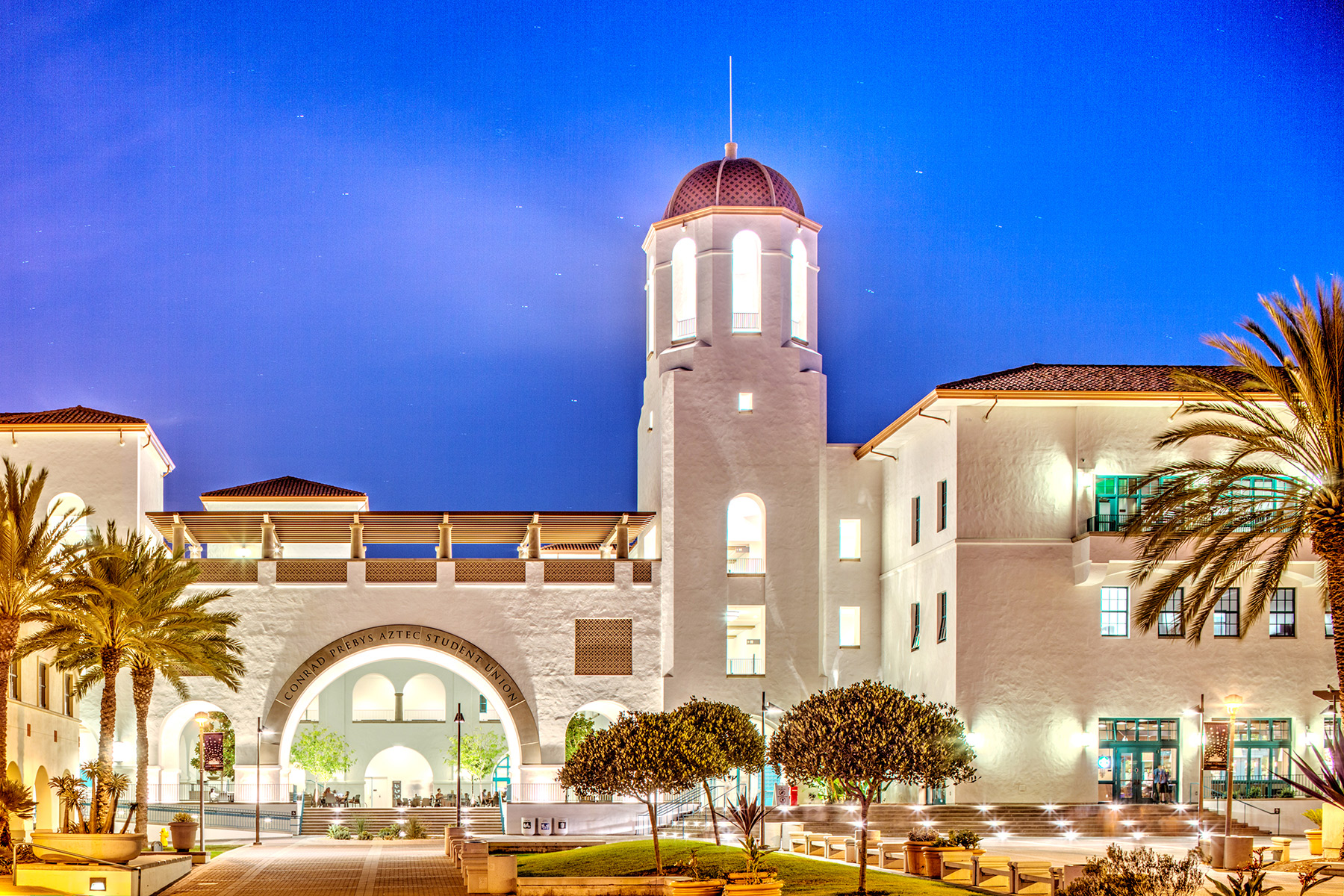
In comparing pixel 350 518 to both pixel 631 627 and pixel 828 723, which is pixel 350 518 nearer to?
pixel 631 627

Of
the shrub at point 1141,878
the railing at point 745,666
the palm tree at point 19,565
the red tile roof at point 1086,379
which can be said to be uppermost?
the red tile roof at point 1086,379

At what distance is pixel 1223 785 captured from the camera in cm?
4297

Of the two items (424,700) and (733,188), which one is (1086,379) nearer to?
(733,188)

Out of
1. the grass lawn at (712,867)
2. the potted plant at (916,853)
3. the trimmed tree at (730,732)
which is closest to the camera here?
the grass lawn at (712,867)

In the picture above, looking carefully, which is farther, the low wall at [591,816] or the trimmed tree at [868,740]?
the low wall at [591,816]

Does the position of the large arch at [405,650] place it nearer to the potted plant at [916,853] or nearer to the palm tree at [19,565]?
A: the palm tree at [19,565]

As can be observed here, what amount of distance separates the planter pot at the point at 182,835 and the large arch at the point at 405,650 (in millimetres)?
13545

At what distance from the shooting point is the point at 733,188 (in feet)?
170

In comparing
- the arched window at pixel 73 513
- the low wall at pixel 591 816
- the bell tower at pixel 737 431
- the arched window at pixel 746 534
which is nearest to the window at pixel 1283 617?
the bell tower at pixel 737 431

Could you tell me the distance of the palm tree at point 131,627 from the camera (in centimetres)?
3544

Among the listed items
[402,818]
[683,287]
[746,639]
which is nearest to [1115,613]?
[746,639]

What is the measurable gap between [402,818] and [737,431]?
1680 centimetres

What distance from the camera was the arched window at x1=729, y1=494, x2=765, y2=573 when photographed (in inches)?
2014

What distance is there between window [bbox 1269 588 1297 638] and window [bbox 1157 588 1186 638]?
2372 mm
